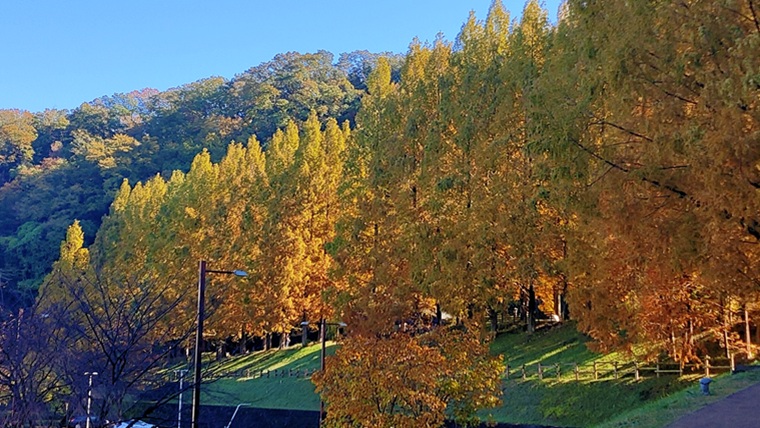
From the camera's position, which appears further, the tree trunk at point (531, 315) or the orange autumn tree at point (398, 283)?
the tree trunk at point (531, 315)

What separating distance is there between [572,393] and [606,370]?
1.35 meters

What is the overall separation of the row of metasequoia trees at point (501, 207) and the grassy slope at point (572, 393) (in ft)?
3.67

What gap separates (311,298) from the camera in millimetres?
32344

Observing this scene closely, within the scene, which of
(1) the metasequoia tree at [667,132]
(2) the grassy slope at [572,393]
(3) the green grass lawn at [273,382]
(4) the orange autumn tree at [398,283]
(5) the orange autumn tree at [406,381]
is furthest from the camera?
(3) the green grass lawn at [273,382]

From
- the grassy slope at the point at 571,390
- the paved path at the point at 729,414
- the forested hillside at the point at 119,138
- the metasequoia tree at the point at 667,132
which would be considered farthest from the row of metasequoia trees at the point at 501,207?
the forested hillside at the point at 119,138

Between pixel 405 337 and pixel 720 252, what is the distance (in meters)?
7.60

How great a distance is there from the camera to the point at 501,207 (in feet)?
67.3

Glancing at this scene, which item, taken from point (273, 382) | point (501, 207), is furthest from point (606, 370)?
point (273, 382)

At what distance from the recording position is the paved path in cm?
1067

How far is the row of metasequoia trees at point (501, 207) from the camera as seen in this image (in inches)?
382

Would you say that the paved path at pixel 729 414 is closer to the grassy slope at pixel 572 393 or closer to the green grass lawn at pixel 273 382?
the grassy slope at pixel 572 393

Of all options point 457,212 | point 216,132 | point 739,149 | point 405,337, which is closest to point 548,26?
point 457,212

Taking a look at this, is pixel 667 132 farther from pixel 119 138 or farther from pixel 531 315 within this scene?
pixel 119 138

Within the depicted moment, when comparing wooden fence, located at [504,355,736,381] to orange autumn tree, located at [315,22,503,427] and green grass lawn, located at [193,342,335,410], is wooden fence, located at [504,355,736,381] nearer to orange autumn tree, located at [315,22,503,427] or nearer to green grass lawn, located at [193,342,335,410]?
orange autumn tree, located at [315,22,503,427]
